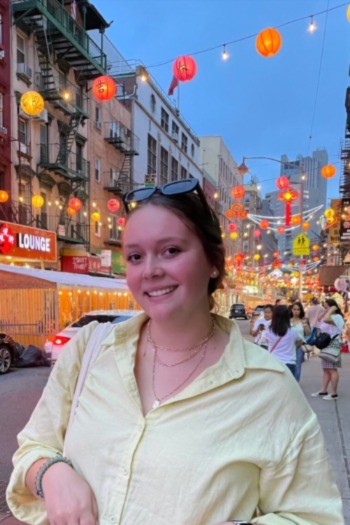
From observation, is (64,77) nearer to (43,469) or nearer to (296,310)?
(296,310)

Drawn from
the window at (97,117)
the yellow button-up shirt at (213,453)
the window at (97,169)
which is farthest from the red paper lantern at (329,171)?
the yellow button-up shirt at (213,453)

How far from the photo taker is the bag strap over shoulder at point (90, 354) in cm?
132

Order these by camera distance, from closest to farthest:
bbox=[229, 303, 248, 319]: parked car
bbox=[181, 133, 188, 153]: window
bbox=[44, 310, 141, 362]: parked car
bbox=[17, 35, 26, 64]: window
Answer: bbox=[44, 310, 141, 362]: parked car → bbox=[17, 35, 26, 64]: window → bbox=[229, 303, 248, 319]: parked car → bbox=[181, 133, 188, 153]: window

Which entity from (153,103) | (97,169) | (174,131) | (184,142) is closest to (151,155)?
(153,103)

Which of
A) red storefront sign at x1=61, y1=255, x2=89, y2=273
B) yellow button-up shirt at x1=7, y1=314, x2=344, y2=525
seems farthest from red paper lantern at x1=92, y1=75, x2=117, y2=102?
yellow button-up shirt at x1=7, y1=314, x2=344, y2=525

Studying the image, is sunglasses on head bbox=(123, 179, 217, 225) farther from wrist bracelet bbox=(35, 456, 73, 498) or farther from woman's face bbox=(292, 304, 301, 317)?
woman's face bbox=(292, 304, 301, 317)

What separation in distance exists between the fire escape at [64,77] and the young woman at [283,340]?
15.0 m

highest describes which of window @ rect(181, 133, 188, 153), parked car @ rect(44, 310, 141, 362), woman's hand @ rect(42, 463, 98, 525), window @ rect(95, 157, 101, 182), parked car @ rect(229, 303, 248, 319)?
window @ rect(181, 133, 188, 153)

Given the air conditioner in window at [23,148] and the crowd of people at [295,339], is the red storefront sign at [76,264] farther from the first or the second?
the crowd of people at [295,339]

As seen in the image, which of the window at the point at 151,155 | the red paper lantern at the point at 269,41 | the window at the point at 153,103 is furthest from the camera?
the window at the point at 153,103

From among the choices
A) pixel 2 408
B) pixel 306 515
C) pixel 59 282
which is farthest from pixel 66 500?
pixel 59 282

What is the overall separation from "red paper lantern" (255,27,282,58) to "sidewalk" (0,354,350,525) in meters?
6.39

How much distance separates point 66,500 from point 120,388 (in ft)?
1.02

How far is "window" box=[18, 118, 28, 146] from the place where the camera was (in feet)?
60.2
